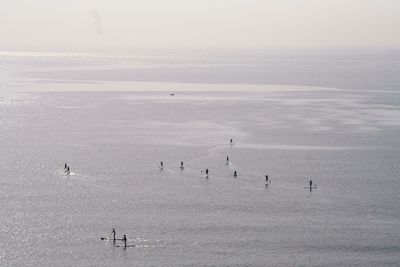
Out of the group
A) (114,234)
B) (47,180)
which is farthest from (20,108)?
(114,234)

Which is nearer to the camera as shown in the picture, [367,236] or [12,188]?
[367,236]

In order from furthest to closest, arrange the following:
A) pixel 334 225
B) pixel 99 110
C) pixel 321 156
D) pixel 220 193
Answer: pixel 99 110 → pixel 321 156 → pixel 220 193 → pixel 334 225

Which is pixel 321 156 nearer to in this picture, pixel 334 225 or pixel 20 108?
pixel 334 225

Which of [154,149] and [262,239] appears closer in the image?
[262,239]

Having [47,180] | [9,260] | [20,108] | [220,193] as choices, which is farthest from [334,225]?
[20,108]

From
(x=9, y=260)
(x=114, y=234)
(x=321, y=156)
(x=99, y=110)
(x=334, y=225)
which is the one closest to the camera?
(x=9, y=260)

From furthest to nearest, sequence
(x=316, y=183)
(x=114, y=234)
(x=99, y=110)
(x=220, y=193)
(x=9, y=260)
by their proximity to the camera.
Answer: (x=99, y=110), (x=316, y=183), (x=220, y=193), (x=114, y=234), (x=9, y=260)

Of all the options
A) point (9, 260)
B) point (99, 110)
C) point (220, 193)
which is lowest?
point (9, 260)

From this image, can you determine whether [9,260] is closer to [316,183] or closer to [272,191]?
[272,191]

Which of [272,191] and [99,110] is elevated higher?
[99,110]
